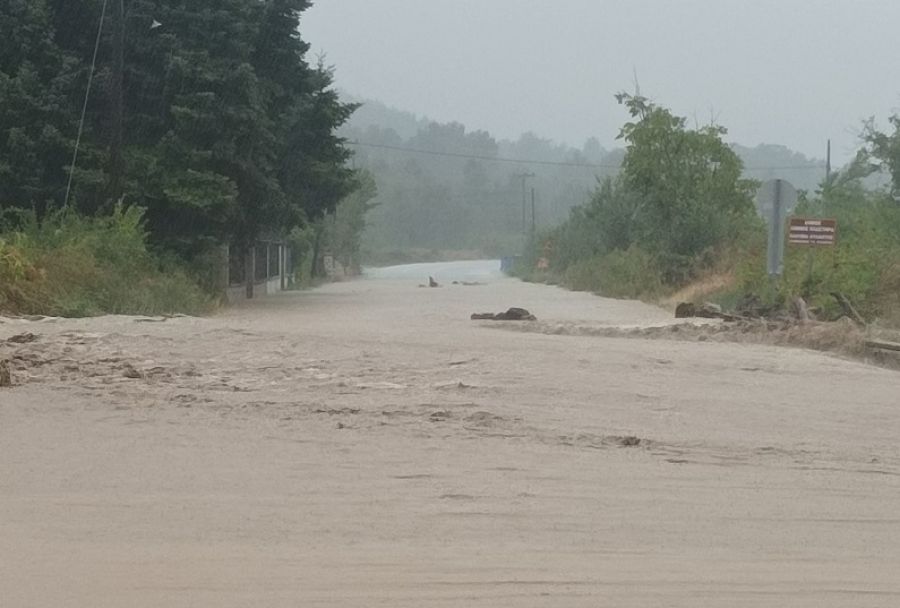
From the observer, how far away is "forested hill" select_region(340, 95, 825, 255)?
459 feet

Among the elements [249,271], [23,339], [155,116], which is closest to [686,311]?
[23,339]

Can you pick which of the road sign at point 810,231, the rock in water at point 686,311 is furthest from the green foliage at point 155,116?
the road sign at point 810,231

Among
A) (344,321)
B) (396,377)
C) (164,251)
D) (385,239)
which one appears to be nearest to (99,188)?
(164,251)

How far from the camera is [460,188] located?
159500 millimetres

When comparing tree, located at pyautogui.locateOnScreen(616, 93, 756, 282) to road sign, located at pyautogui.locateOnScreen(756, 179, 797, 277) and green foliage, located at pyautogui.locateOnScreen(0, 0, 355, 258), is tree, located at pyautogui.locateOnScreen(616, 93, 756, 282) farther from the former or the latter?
road sign, located at pyautogui.locateOnScreen(756, 179, 797, 277)

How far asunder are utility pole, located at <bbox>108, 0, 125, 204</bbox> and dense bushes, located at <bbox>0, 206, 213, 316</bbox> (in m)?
0.67

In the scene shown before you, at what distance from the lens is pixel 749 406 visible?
35.9 feet

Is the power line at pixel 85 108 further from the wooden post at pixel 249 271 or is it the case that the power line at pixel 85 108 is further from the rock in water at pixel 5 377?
the rock in water at pixel 5 377

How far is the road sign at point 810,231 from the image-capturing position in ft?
61.3

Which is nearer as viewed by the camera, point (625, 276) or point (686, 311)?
point (686, 311)

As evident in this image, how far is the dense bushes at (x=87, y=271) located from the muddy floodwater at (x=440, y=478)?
5.93 m

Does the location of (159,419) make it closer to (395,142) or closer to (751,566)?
(751,566)

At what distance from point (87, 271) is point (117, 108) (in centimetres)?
575

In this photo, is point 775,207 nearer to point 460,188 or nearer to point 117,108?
point 117,108
